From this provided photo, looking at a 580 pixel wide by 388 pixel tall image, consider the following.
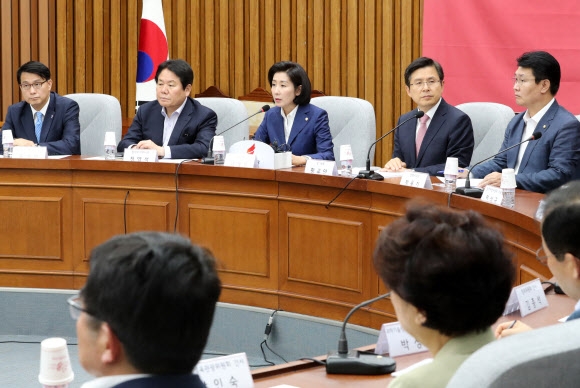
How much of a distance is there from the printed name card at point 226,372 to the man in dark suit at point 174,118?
10.2ft

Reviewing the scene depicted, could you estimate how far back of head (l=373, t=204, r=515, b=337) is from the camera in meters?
1.34

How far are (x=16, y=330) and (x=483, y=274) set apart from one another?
3.48 m

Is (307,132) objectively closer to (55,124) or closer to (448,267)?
(55,124)

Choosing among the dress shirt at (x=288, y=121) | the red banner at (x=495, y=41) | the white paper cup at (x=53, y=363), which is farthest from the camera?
the red banner at (x=495, y=41)

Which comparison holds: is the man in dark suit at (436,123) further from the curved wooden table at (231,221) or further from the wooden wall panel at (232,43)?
the wooden wall panel at (232,43)

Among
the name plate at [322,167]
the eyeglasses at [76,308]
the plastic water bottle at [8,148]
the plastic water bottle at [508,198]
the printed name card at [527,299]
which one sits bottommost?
the printed name card at [527,299]

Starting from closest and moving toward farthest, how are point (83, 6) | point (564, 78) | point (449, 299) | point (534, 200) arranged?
1. point (449, 299)
2. point (534, 200)
3. point (564, 78)
4. point (83, 6)

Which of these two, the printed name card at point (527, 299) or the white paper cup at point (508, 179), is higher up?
the white paper cup at point (508, 179)

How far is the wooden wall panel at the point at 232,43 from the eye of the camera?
21.4ft

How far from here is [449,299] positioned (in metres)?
1.35

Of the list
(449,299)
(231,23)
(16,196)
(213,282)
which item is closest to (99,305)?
(213,282)

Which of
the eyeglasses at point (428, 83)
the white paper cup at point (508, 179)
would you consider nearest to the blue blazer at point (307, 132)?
the eyeglasses at point (428, 83)

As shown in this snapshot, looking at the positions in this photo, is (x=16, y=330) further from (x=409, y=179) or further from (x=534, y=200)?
(x=534, y=200)

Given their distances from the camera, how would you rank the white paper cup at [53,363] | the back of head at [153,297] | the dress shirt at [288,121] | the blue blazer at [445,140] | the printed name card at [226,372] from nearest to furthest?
1. the back of head at [153,297]
2. the white paper cup at [53,363]
3. the printed name card at [226,372]
4. the blue blazer at [445,140]
5. the dress shirt at [288,121]
